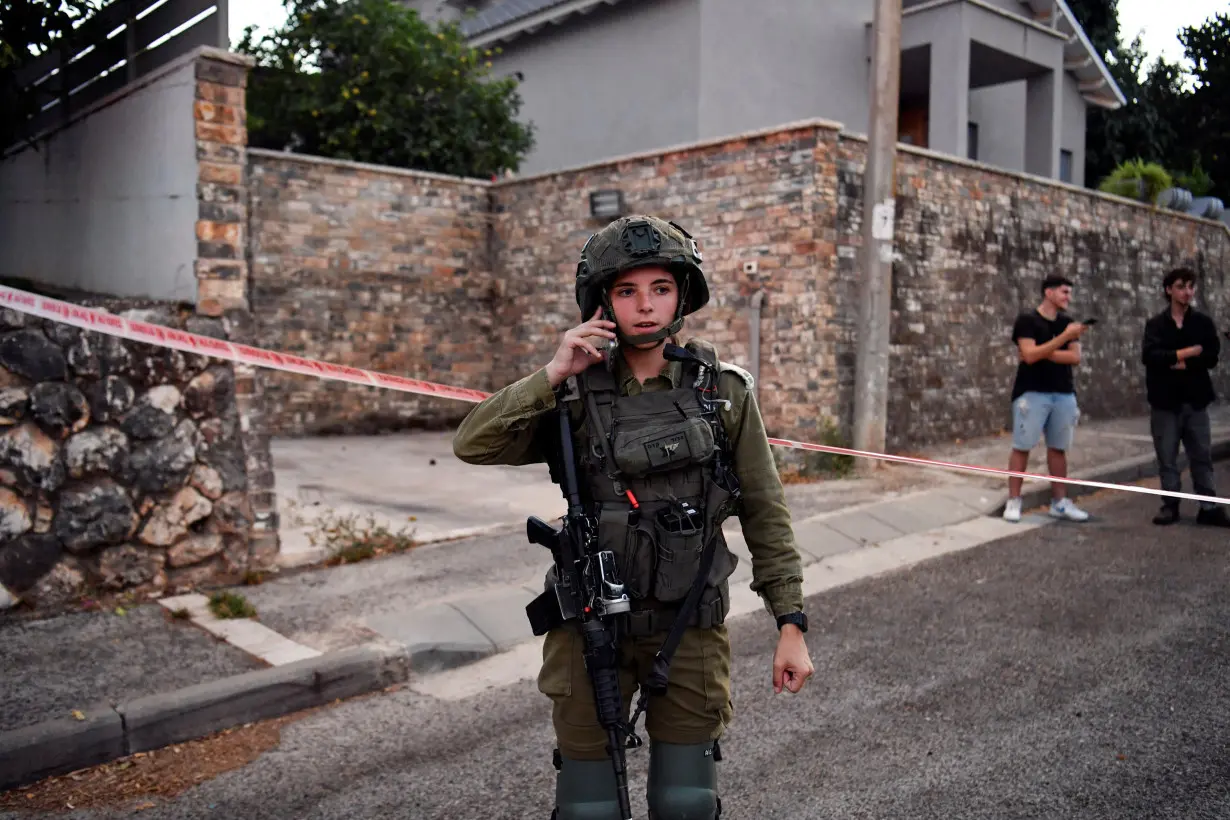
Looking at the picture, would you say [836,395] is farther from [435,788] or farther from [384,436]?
[435,788]

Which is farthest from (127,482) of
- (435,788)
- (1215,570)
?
(1215,570)

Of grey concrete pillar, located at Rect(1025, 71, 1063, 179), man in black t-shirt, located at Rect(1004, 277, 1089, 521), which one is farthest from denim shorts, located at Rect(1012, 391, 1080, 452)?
grey concrete pillar, located at Rect(1025, 71, 1063, 179)

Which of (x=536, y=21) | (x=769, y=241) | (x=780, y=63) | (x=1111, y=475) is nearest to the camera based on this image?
(x=1111, y=475)

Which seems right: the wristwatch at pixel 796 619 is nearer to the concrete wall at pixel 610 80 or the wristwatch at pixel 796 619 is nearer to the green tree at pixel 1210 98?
the concrete wall at pixel 610 80

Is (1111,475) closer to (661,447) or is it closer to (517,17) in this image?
(661,447)

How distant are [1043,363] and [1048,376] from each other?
0.33 feet

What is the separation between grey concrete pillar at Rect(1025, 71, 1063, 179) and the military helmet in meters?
16.3

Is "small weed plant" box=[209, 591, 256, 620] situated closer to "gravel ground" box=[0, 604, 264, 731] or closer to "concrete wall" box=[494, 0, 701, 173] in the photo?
"gravel ground" box=[0, 604, 264, 731]

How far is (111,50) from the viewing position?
6.46m

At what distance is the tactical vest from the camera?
239cm

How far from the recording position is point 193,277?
19.0 feet

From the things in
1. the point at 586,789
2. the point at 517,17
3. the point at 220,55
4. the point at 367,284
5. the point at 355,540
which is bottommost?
the point at 355,540

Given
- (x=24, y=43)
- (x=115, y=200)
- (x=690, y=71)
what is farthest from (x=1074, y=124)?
(x=24, y=43)

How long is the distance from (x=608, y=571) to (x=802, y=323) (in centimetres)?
779
